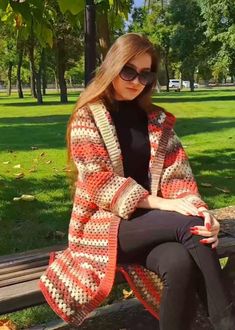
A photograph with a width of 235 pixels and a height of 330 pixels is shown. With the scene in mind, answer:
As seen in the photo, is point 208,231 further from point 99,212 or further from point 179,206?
point 99,212

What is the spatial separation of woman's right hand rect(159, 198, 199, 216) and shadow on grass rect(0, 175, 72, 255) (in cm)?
187

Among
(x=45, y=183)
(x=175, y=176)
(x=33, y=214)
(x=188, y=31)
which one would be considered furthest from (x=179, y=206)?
(x=188, y=31)

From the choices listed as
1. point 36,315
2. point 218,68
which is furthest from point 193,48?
point 36,315

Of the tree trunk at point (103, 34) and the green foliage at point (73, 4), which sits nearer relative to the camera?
the green foliage at point (73, 4)

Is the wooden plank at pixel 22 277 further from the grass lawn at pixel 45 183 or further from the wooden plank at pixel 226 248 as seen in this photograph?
the wooden plank at pixel 226 248

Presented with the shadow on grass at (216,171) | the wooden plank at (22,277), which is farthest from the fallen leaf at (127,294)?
the shadow on grass at (216,171)

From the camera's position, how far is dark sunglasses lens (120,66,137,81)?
2959 millimetres

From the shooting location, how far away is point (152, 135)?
10.1ft

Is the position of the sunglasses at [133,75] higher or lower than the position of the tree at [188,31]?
lower

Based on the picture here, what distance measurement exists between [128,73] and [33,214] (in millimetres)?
2564

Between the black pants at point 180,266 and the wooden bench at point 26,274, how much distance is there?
30 centimetres

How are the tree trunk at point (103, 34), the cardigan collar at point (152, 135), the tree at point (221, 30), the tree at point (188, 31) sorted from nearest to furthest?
the cardigan collar at point (152, 135)
the tree trunk at point (103, 34)
the tree at point (221, 30)
the tree at point (188, 31)

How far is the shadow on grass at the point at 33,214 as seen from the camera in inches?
178

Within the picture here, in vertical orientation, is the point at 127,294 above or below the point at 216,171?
below
